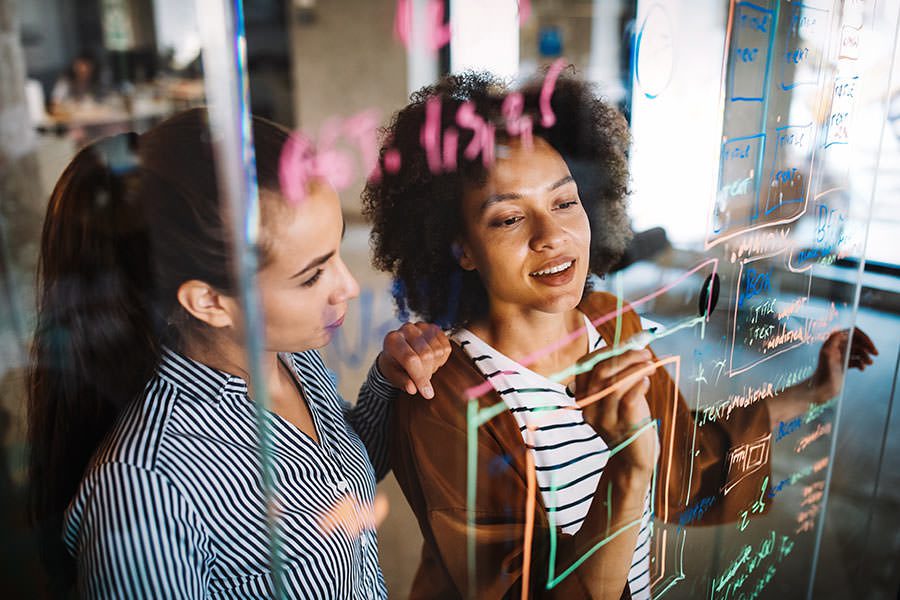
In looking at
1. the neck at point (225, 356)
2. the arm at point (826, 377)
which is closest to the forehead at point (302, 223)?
the neck at point (225, 356)

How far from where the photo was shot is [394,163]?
28.5 inches

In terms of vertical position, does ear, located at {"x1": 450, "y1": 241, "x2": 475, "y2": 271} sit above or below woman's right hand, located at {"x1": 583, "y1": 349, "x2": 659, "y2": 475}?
above

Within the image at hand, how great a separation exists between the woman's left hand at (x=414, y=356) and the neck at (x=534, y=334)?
5 cm

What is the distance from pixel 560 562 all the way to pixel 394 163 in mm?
589

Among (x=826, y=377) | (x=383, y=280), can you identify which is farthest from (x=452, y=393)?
(x=826, y=377)

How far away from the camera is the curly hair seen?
730 mm

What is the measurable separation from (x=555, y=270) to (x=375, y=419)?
0.98 ft

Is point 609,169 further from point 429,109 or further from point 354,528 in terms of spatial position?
point 354,528

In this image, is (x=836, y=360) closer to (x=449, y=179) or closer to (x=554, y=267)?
(x=554, y=267)

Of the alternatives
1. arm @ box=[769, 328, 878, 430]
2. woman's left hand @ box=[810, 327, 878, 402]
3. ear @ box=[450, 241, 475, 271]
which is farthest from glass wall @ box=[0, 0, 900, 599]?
woman's left hand @ box=[810, 327, 878, 402]

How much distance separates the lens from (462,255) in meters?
0.80

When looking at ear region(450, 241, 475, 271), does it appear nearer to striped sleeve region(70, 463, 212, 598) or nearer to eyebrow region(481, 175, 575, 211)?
eyebrow region(481, 175, 575, 211)

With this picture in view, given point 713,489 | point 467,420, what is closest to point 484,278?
point 467,420

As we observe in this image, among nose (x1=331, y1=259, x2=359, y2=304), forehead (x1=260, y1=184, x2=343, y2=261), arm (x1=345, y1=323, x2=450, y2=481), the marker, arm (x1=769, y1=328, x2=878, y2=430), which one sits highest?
forehead (x1=260, y1=184, x2=343, y2=261)
